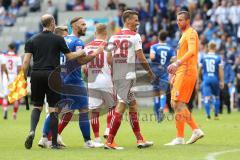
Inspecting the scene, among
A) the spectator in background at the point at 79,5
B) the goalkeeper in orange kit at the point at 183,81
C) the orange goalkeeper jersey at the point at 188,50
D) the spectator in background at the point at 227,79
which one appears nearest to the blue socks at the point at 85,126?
the goalkeeper in orange kit at the point at 183,81

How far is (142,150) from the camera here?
15086 millimetres

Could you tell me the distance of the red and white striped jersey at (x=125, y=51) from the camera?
605 inches

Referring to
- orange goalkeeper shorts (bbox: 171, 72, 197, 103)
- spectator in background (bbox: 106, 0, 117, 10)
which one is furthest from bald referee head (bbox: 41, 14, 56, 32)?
A: spectator in background (bbox: 106, 0, 117, 10)

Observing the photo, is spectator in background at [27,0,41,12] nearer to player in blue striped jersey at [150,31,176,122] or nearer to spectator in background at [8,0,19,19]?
spectator in background at [8,0,19,19]

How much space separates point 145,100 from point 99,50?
19029mm

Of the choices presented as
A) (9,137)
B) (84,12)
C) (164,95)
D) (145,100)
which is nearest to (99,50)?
(9,137)

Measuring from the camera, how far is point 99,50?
15414mm

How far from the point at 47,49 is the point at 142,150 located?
2463 mm

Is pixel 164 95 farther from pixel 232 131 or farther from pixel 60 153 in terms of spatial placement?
pixel 60 153

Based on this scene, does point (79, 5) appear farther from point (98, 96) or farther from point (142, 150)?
point (142, 150)

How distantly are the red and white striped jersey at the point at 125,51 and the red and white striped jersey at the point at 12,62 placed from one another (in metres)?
12.3

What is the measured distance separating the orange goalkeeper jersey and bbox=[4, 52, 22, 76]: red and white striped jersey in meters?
12.0

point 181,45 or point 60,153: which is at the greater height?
point 181,45

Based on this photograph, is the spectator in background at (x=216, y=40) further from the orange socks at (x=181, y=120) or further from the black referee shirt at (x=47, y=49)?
the black referee shirt at (x=47, y=49)
